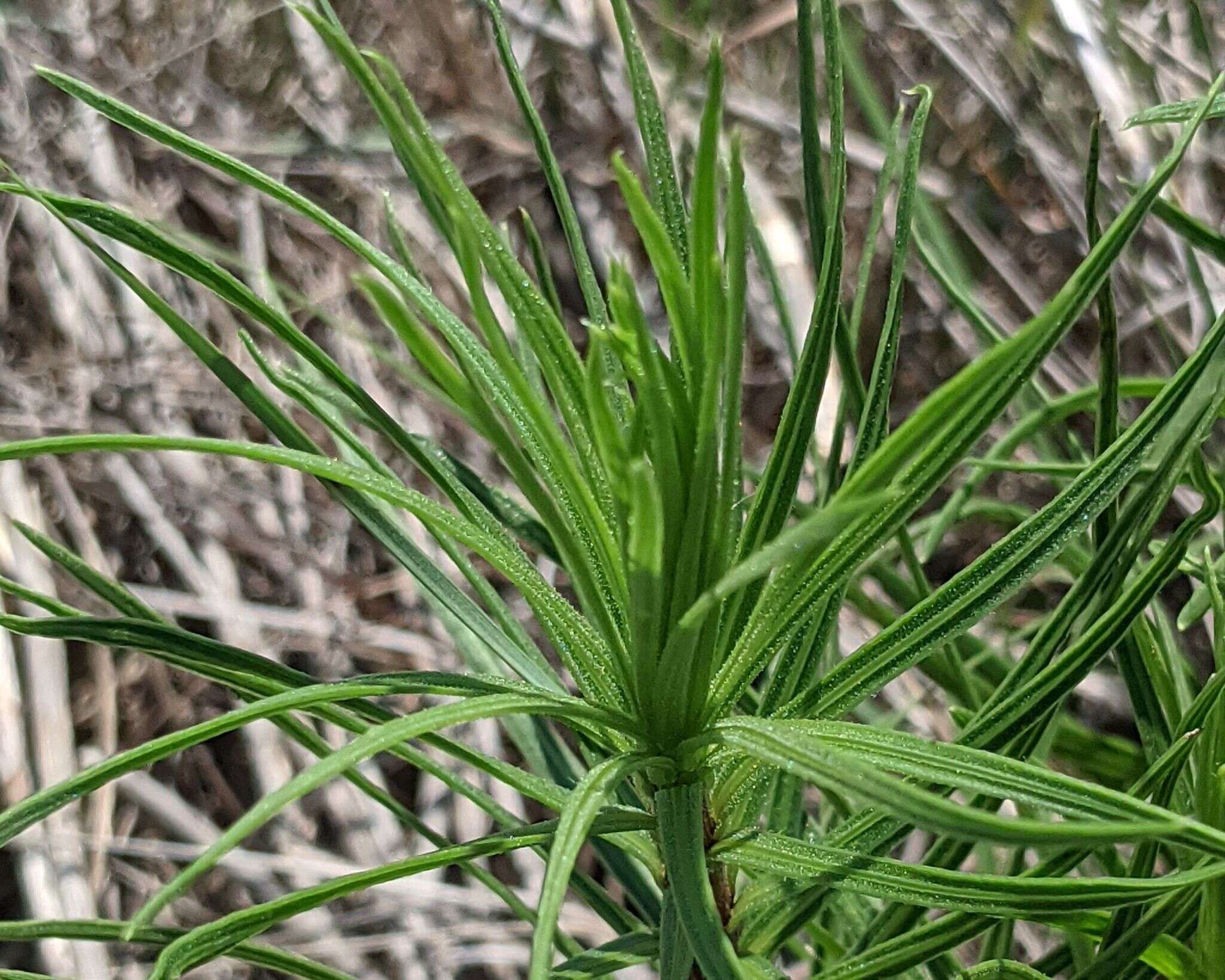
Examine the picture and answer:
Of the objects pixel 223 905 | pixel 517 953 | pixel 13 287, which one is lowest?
pixel 517 953

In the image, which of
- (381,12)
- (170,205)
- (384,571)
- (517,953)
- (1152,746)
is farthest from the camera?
(381,12)

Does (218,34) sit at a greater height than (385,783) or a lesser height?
greater

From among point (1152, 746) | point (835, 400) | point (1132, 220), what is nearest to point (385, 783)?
point (835, 400)

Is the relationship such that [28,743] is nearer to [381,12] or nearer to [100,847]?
[100,847]

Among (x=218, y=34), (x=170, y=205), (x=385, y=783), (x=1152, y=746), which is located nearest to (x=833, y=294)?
(x=1152, y=746)

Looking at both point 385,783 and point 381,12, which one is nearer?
point 385,783

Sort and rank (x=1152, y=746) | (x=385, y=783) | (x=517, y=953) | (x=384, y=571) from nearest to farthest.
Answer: (x=1152, y=746)
(x=517, y=953)
(x=385, y=783)
(x=384, y=571)
